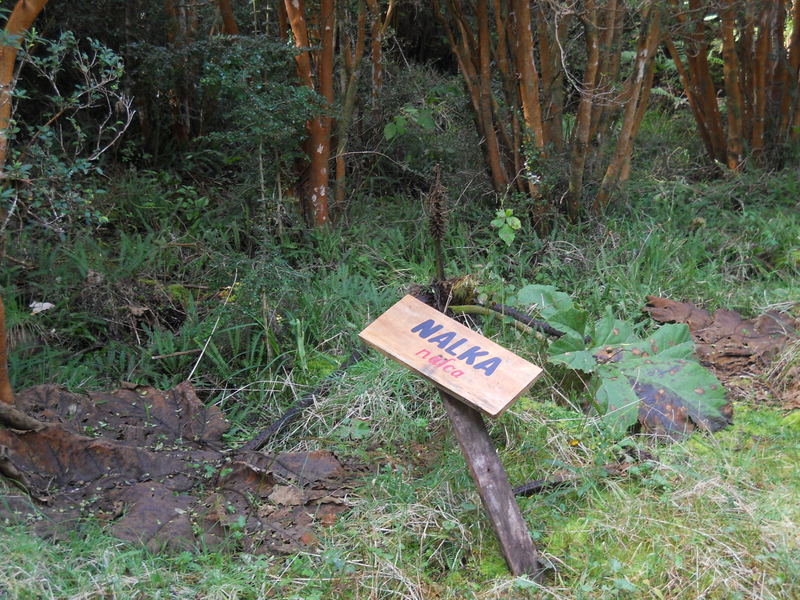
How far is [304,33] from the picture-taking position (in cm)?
442

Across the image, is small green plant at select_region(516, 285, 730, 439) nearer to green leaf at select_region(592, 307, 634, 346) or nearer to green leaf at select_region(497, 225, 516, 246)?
green leaf at select_region(592, 307, 634, 346)

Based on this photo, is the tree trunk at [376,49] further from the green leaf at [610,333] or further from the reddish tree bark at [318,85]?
the green leaf at [610,333]

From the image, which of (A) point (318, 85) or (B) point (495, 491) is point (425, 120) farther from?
(B) point (495, 491)

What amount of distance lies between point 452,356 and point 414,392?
0.79 m

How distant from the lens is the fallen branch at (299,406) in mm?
3154

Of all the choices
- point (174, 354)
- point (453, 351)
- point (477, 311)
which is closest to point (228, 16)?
point (174, 354)

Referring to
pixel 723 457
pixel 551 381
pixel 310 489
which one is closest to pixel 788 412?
pixel 723 457

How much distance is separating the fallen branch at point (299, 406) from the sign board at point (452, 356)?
32.9 inches

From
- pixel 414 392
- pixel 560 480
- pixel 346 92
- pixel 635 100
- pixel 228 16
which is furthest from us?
pixel 228 16

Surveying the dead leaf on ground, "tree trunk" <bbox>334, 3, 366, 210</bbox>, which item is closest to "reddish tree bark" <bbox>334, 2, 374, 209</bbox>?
"tree trunk" <bbox>334, 3, 366, 210</bbox>

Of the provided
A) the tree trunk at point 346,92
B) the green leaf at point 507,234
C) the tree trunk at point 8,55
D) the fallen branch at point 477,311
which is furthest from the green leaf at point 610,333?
the tree trunk at point 8,55

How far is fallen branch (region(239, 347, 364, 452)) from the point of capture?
10.3ft

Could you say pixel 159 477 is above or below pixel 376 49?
below

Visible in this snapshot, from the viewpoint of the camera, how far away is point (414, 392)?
3.30 meters
